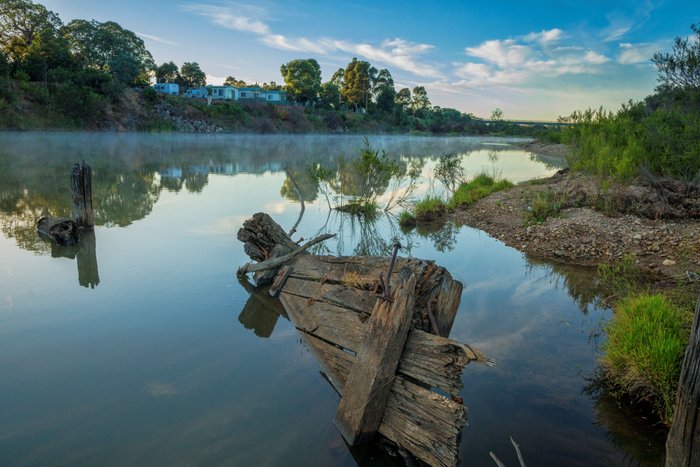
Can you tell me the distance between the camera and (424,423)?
3.75 meters

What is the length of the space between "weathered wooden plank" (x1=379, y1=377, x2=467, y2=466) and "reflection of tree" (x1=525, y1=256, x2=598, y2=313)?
15.6 ft

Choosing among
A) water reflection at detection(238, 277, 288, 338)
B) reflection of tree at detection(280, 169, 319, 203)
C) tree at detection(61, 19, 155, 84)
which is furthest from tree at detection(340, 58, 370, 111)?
water reflection at detection(238, 277, 288, 338)

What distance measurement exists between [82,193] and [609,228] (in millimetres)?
12540

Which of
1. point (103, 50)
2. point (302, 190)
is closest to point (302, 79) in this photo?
point (103, 50)

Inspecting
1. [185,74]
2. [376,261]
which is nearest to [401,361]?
[376,261]

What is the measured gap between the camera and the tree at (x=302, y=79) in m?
102

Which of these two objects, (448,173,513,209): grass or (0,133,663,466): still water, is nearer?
(0,133,663,466): still water

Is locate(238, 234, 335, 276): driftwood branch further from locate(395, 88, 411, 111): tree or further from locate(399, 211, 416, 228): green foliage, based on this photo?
locate(395, 88, 411, 111): tree

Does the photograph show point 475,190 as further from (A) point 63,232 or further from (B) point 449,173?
(A) point 63,232

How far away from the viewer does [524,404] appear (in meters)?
4.79

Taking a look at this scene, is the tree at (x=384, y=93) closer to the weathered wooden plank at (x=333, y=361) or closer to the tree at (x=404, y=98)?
the tree at (x=404, y=98)

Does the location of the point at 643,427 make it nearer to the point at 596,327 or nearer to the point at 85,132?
the point at 596,327

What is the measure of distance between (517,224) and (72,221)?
11382mm

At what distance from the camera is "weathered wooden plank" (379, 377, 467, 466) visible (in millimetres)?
3574
